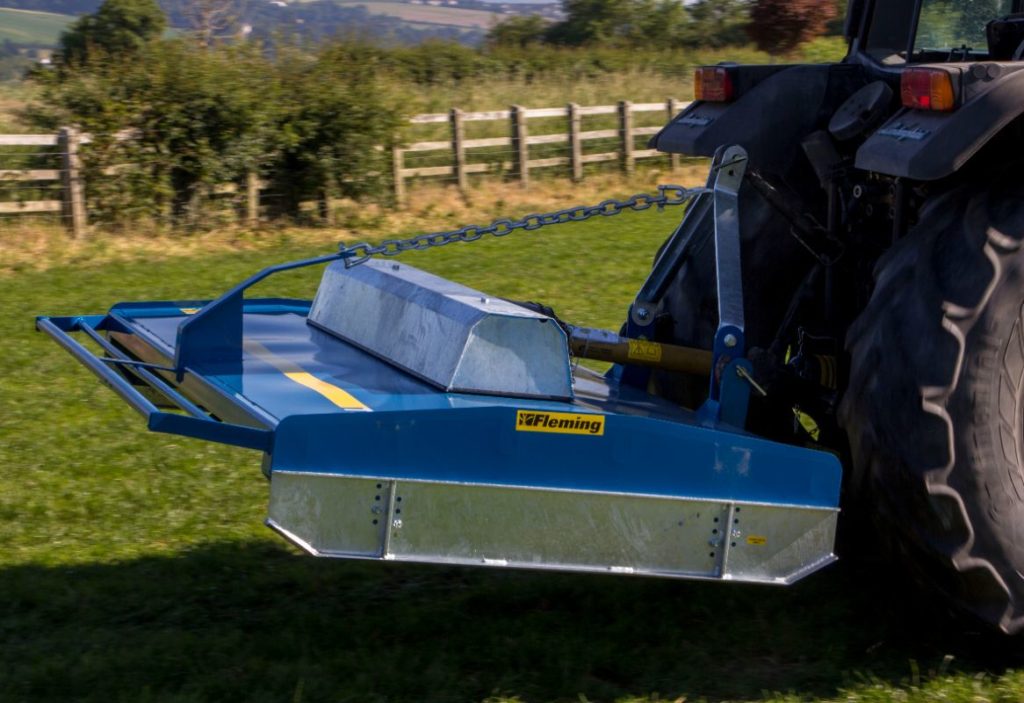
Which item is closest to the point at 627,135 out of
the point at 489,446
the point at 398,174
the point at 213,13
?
the point at 398,174

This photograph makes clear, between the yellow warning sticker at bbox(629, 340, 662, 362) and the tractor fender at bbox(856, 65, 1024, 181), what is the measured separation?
1.07 meters

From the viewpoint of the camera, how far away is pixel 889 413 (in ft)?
10.4

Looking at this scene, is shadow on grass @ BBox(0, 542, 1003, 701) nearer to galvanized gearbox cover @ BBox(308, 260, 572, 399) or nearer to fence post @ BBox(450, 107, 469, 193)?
galvanized gearbox cover @ BBox(308, 260, 572, 399)

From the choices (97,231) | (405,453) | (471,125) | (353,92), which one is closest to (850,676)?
(405,453)

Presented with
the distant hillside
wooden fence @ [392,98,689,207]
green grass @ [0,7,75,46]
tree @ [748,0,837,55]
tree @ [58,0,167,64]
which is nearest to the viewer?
wooden fence @ [392,98,689,207]

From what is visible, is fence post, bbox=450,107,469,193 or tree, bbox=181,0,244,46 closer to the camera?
fence post, bbox=450,107,469,193

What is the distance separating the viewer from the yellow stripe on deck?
133 inches

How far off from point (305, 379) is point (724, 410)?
3.74ft

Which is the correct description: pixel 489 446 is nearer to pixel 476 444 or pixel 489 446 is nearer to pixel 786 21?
pixel 476 444

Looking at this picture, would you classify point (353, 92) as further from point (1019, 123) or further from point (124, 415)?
point (1019, 123)

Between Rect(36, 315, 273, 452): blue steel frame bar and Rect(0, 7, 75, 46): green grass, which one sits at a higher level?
Rect(0, 7, 75, 46): green grass

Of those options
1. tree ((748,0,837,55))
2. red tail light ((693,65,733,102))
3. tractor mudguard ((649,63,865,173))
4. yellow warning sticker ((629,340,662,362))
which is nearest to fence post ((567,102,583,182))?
tree ((748,0,837,55))

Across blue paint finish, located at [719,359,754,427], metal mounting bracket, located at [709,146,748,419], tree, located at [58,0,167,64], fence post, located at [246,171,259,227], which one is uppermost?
tree, located at [58,0,167,64]

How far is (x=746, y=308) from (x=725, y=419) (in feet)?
2.68
